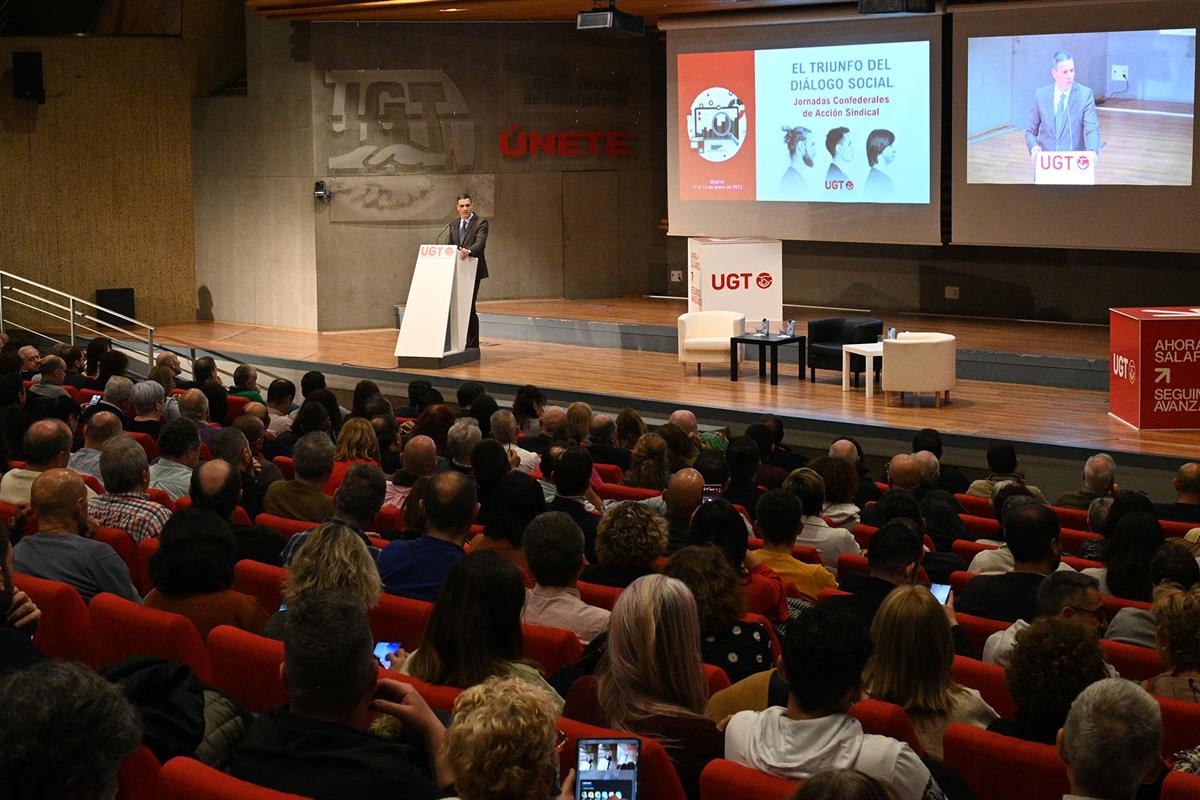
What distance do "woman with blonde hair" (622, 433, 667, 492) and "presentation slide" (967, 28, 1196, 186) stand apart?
22.9ft

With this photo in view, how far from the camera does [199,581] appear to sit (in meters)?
3.69

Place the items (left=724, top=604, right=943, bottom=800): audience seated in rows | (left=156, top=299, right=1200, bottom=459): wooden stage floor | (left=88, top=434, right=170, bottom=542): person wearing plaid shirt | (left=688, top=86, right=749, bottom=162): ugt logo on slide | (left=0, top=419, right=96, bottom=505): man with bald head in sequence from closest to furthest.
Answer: (left=724, top=604, right=943, bottom=800): audience seated in rows
(left=88, top=434, right=170, bottom=542): person wearing plaid shirt
(left=0, top=419, right=96, bottom=505): man with bald head
(left=156, top=299, right=1200, bottom=459): wooden stage floor
(left=688, top=86, right=749, bottom=162): ugt logo on slide

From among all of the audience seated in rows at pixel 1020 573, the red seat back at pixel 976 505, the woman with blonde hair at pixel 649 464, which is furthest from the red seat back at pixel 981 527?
the woman with blonde hair at pixel 649 464

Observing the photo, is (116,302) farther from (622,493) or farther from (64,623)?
(64,623)

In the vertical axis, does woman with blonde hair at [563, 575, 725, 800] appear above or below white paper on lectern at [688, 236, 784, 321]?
below

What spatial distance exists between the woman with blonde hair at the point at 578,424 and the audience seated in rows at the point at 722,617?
3689mm

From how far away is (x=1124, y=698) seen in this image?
7.71 feet

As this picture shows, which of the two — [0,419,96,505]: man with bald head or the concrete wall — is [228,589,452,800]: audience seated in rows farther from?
the concrete wall

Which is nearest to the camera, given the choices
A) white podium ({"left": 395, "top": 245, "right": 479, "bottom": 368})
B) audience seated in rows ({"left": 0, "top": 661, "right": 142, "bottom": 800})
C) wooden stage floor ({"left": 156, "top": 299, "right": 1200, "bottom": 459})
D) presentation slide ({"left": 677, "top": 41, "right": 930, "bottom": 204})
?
audience seated in rows ({"left": 0, "top": 661, "right": 142, "bottom": 800})

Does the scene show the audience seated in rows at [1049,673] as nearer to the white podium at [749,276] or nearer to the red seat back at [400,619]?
the red seat back at [400,619]

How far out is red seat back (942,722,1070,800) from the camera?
8.71 ft

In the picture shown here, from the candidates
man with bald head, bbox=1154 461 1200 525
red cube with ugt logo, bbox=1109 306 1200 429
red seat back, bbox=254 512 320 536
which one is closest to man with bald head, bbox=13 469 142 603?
red seat back, bbox=254 512 320 536

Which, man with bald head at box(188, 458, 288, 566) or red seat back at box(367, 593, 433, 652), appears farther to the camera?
man with bald head at box(188, 458, 288, 566)

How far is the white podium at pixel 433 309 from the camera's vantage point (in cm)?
1227
